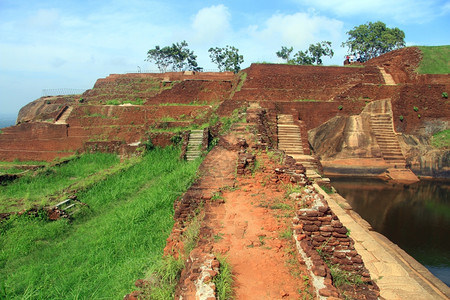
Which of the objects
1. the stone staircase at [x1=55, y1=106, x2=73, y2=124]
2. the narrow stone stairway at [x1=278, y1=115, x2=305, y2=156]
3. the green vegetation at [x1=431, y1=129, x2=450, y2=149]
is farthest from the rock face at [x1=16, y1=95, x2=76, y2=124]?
the green vegetation at [x1=431, y1=129, x2=450, y2=149]

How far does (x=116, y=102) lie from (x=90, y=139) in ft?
11.8

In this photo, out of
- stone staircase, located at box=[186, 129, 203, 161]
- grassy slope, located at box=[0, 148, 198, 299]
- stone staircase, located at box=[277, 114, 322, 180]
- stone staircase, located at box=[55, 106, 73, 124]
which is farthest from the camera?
stone staircase, located at box=[55, 106, 73, 124]

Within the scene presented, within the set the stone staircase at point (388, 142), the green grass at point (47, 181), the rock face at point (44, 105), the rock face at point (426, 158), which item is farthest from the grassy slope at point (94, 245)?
the rock face at point (44, 105)

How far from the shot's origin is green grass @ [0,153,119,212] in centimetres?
732

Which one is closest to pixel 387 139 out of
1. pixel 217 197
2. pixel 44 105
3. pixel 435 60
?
pixel 435 60


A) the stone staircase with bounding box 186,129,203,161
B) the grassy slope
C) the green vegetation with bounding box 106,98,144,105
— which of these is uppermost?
the green vegetation with bounding box 106,98,144,105

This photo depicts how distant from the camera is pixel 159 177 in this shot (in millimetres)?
9180

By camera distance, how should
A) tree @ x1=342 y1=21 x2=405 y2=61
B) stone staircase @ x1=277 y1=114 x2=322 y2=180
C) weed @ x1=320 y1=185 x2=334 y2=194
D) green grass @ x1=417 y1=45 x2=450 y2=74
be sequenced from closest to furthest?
1. weed @ x1=320 y1=185 x2=334 y2=194
2. stone staircase @ x1=277 y1=114 x2=322 y2=180
3. green grass @ x1=417 y1=45 x2=450 y2=74
4. tree @ x1=342 y1=21 x2=405 y2=61

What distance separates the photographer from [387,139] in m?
14.4

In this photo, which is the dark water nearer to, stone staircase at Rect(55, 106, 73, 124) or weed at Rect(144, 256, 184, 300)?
weed at Rect(144, 256, 184, 300)

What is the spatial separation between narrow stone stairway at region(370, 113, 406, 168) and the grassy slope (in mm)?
10390

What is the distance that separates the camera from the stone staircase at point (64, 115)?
15.3 metres

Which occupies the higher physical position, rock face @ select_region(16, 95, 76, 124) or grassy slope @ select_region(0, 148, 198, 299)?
rock face @ select_region(16, 95, 76, 124)

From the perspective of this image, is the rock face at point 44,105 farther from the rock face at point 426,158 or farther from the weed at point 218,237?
the rock face at point 426,158
